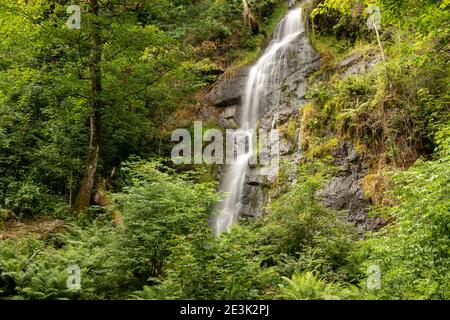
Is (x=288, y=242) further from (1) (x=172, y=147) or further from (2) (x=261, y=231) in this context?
(1) (x=172, y=147)

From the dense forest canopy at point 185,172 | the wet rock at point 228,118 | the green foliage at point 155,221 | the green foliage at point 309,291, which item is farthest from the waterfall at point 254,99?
the green foliage at point 309,291

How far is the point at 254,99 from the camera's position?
1700 cm

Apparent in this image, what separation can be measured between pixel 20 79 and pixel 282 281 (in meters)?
11.7

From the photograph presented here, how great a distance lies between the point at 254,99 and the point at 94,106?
7088mm

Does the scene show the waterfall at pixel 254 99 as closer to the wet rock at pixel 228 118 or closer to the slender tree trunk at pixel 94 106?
the wet rock at pixel 228 118

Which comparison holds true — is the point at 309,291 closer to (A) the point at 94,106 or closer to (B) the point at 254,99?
(A) the point at 94,106

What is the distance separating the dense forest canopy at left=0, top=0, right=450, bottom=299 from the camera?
6.54m

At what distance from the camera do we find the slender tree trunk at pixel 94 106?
11547mm

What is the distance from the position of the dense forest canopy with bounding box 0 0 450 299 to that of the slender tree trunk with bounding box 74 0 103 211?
5 centimetres

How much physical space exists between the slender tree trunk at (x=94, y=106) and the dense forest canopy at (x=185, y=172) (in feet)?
0.17

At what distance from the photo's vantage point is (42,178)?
12969mm

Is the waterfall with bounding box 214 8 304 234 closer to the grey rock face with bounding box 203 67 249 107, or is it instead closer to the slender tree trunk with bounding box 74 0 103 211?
the grey rock face with bounding box 203 67 249 107
